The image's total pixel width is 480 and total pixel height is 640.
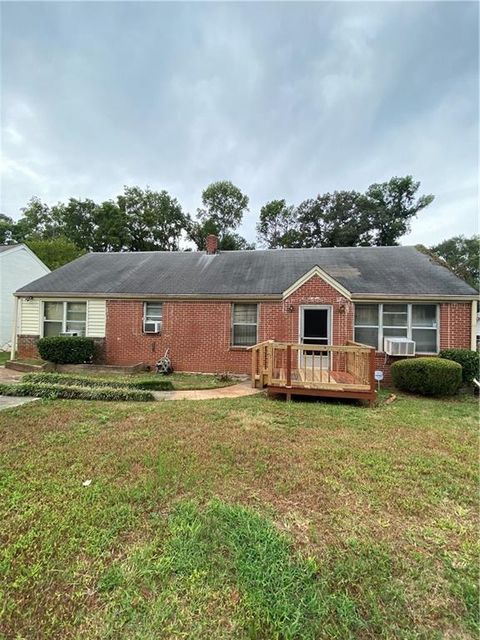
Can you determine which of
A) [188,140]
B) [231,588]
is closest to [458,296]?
[231,588]

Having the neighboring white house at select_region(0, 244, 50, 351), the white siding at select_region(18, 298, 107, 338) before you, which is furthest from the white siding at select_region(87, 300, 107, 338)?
the neighboring white house at select_region(0, 244, 50, 351)

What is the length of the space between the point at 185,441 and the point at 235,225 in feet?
103

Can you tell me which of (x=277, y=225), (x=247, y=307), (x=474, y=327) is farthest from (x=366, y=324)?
(x=277, y=225)

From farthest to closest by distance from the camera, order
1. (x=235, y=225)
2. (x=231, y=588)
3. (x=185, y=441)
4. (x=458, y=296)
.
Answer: (x=235, y=225) < (x=458, y=296) < (x=185, y=441) < (x=231, y=588)

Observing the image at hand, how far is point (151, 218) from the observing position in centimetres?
3084

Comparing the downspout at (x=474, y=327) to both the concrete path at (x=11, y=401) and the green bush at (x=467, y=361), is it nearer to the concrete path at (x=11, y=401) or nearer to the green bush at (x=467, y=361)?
the green bush at (x=467, y=361)

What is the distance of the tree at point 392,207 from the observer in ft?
95.1

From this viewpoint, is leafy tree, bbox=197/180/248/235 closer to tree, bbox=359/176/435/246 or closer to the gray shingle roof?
tree, bbox=359/176/435/246

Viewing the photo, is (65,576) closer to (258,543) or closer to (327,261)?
(258,543)

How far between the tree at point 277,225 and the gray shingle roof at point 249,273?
64.4 feet

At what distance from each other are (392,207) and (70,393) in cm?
3250

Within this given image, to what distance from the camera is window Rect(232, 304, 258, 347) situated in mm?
10602

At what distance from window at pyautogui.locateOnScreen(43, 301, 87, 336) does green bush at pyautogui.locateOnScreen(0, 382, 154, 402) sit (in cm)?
494

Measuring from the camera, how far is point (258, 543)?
229cm
